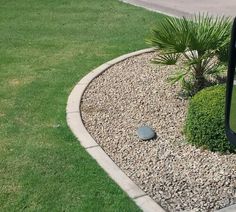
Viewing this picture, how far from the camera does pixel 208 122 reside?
4.37 metres

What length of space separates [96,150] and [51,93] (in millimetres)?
1637

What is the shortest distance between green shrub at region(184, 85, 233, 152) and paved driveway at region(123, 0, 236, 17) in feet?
22.3

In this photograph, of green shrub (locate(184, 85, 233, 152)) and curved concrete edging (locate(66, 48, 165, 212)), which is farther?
green shrub (locate(184, 85, 233, 152))

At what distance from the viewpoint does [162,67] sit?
6.70 m

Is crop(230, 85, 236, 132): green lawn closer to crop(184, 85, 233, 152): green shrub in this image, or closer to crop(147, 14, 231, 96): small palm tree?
crop(184, 85, 233, 152): green shrub

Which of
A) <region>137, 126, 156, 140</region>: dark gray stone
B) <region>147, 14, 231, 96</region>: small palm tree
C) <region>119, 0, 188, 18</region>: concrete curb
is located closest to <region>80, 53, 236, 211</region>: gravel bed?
<region>137, 126, 156, 140</region>: dark gray stone

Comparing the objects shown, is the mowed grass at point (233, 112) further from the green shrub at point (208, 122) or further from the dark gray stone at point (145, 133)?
the dark gray stone at point (145, 133)

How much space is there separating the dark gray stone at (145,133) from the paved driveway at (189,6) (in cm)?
668

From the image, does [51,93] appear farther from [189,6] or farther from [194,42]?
[189,6]

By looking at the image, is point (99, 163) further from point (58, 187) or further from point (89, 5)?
point (89, 5)

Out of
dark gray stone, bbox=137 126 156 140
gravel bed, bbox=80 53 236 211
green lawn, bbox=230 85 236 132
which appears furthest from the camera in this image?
dark gray stone, bbox=137 126 156 140

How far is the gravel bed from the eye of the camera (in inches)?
150

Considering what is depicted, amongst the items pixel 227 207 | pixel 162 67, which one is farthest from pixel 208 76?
pixel 227 207

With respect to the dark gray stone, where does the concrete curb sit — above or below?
below
